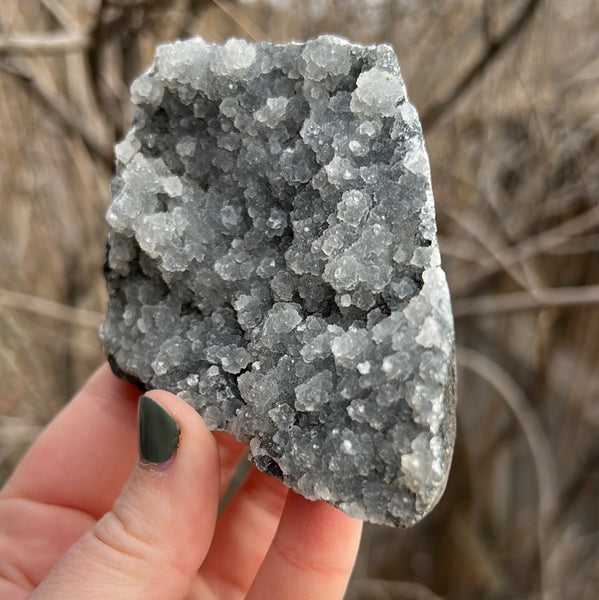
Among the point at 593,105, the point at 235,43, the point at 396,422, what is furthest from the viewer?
the point at 593,105

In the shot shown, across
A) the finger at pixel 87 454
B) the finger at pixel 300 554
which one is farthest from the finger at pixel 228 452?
the finger at pixel 300 554

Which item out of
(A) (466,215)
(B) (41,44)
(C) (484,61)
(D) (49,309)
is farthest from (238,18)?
(D) (49,309)

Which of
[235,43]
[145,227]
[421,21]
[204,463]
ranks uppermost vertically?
[421,21]

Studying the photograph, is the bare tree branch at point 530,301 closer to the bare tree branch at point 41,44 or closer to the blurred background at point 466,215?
the blurred background at point 466,215

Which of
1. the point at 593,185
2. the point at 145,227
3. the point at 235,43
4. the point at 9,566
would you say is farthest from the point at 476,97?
the point at 9,566

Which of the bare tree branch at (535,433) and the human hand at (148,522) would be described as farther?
the bare tree branch at (535,433)

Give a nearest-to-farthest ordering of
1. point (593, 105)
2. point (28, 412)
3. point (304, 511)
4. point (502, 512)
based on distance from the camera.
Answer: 1. point (304, 511)
2. point (593, 105)
3. point (28, 412)
4. point (502, 512)

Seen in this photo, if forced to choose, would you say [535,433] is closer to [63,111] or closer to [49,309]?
[49,309]

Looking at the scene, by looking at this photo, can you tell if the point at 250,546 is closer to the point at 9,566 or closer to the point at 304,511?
the point at 304,511
